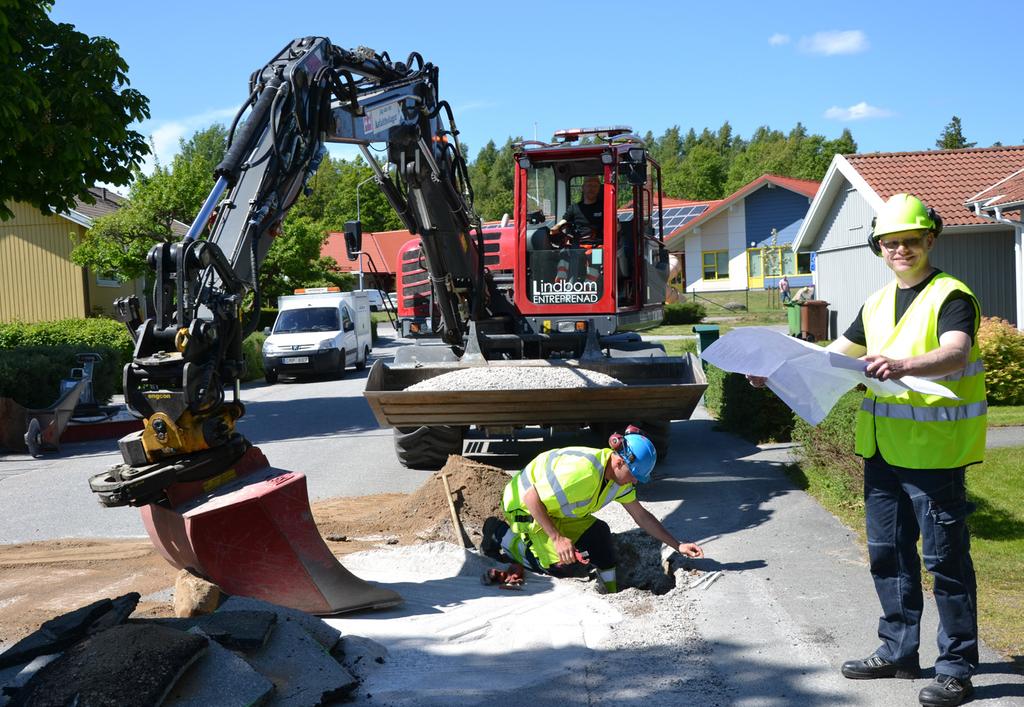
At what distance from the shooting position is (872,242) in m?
4.90

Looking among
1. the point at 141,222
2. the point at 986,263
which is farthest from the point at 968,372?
the point at 141,222

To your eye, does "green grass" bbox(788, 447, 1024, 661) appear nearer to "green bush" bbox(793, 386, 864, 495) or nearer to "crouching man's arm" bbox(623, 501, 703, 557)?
"green bush" bbox(793, 386, 864, 495)

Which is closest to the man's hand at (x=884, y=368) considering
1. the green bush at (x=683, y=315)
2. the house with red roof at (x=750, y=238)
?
the green bush at (x=683, y=315)

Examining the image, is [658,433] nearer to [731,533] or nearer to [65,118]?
[731,533]

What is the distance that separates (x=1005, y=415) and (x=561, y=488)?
8718 millimetres

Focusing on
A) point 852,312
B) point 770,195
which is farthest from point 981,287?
point 770,195

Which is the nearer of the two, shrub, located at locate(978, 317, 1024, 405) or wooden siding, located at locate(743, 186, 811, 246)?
shrub, located at locate(978, 317, 1024, 405)

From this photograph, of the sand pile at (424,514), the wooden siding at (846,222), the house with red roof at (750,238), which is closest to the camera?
the sand pile at (424,514)

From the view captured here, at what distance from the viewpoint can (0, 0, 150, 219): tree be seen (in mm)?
13773

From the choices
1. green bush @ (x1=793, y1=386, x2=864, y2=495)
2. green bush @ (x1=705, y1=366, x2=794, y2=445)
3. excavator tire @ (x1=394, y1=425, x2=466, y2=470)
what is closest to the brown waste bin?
green bush @ (x1=705, y1=366, x2=794, y2=445)

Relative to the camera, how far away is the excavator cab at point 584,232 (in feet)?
34.6

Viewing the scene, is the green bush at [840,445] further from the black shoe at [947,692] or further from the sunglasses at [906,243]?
the black shoe at [947,692]

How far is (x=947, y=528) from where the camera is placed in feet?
14.5

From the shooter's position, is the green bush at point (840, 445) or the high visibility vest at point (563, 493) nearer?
the high visibility vest at point (563, 493)
